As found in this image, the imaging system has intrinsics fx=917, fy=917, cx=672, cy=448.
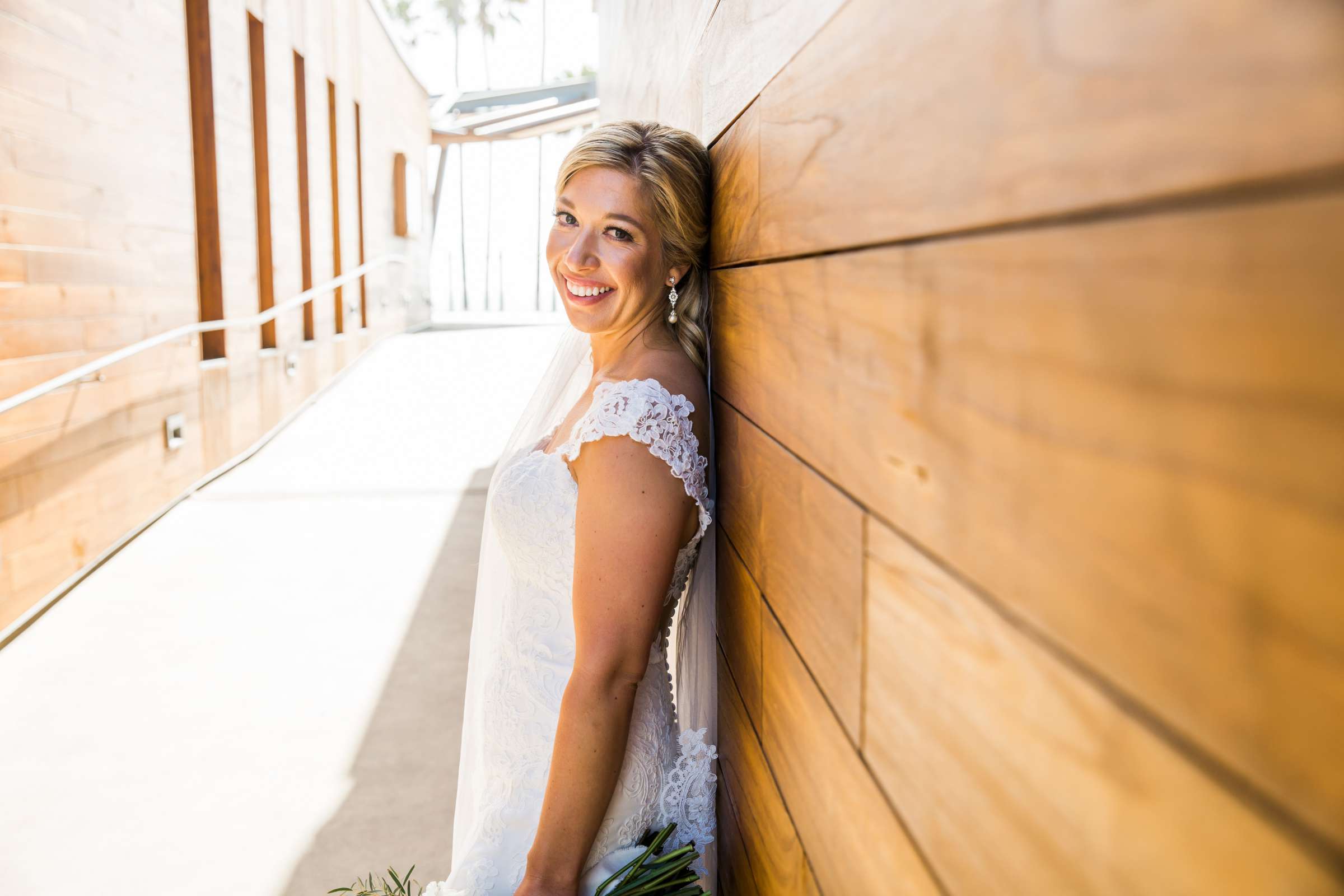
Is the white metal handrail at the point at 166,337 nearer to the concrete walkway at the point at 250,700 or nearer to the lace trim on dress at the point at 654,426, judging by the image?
the concrete walkway at the point at 250,700

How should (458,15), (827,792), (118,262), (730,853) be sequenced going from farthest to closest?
(458,15) < (118,262) < (730,853) < (827,792)

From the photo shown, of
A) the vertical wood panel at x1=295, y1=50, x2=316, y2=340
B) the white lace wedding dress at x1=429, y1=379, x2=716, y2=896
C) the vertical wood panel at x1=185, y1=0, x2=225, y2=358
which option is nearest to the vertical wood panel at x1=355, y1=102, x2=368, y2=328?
the vertical wood panel at x1=295, y1=50, x2=316, y2=340

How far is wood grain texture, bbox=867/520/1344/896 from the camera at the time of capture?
0.33 metres

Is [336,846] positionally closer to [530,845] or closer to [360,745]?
[360,745]

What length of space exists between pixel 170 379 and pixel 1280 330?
7022mm

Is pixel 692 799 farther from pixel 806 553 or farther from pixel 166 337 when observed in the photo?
pixel 166 337

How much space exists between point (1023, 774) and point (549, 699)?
139cm

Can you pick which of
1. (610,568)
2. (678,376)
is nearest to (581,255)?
(678,376)

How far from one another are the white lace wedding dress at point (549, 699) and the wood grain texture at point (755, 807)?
0.09 m

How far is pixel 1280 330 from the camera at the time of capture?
0.30 meters

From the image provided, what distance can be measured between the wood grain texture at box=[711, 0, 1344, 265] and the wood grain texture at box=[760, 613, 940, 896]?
0.45 metres

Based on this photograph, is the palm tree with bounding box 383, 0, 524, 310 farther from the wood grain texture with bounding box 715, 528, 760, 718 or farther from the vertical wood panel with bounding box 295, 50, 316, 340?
the wood grain texture with bounding box 715, 528, 760, 718

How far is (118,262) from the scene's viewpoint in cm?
555

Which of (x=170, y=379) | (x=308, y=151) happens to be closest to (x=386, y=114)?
(x=308, y=151)
